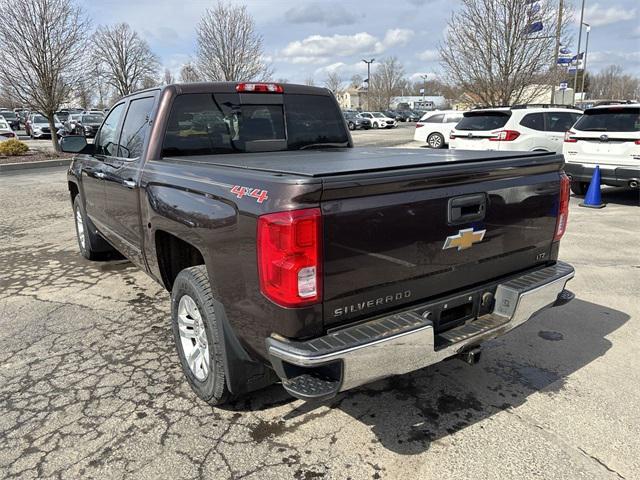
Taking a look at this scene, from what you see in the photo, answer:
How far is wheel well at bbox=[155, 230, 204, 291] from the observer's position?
337 centimetres

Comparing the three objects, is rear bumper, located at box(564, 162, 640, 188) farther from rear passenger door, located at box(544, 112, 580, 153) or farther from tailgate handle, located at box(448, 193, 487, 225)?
tailgate handle, located at box(448, 193, 487, 225)

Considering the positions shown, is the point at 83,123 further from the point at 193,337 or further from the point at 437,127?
the point at 193,337

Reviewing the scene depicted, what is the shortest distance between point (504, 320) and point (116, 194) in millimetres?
3184

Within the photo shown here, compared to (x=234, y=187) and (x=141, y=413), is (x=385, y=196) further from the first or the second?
(x=141, y=413)

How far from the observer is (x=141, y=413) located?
9.69 ft

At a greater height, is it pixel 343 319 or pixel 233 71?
pixel 233 71

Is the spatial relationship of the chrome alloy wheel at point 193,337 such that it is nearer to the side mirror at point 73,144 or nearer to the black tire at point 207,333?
the black tire at point 207,333

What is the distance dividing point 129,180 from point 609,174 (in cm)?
838

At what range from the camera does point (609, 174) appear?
29.0 feet

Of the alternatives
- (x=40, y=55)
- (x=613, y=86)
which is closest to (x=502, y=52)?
(x=40, y=55)

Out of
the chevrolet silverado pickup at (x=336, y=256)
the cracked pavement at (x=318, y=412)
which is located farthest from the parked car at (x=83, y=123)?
the chevrolet silverado pickup at (x=336, y=256)

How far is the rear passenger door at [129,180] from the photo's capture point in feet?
12.2

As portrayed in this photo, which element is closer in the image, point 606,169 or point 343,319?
point 343,319

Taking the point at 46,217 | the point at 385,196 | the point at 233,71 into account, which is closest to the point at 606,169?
the point at 385,196
